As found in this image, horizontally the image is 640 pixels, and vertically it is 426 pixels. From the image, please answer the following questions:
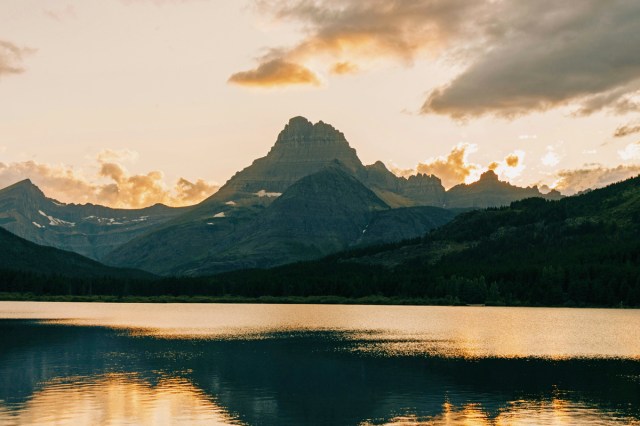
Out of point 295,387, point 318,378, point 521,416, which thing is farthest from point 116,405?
point 521,416

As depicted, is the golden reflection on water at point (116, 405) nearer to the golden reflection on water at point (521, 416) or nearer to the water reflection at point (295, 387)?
the water reflection at point (295, 387)

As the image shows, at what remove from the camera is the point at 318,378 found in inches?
3821

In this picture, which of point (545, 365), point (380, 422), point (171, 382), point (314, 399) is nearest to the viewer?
point (380, 422)

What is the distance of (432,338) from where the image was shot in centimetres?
15500

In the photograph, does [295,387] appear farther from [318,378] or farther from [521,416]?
[521,416]

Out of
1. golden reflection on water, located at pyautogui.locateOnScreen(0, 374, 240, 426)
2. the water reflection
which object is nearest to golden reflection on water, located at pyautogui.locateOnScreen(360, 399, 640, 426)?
the water reflection

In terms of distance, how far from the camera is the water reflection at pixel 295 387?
234ft

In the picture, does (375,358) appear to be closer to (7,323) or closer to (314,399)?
(314,399)

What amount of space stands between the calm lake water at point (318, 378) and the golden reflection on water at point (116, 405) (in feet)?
0.58

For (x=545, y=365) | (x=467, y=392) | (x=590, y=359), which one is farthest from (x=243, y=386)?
(x=590, y=359)

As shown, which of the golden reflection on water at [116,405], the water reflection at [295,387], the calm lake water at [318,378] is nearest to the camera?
the golden reflection on water at [116,405]

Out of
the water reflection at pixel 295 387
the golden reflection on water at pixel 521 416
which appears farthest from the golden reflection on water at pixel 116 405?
the golden reflection on water at pixel 521 416

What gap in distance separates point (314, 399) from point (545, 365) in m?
45.8

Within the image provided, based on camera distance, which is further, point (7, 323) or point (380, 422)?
point (7, 323)
